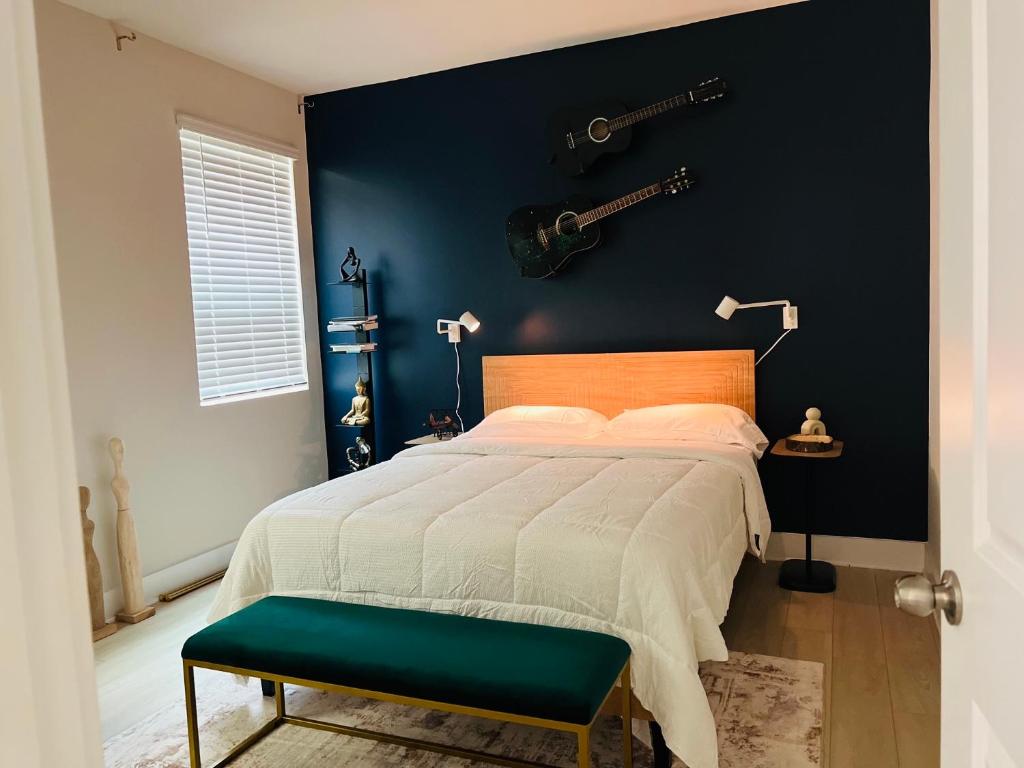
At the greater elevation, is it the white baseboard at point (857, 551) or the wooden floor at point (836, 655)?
the white baseboard at point (857, 551)

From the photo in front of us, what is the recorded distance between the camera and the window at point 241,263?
412cm

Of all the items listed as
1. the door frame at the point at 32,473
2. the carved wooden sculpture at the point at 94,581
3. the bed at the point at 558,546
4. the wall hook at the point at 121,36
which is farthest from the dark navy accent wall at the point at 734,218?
the door frame at the point at 32,473

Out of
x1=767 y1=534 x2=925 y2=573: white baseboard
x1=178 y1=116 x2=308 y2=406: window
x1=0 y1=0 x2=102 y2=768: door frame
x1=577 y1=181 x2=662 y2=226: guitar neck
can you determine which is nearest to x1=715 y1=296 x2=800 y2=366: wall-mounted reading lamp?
x1=577 y1=181 x2=662 y2=226: guitar neck

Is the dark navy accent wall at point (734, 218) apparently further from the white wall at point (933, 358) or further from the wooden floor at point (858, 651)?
the wooden floor at point (858, 651)

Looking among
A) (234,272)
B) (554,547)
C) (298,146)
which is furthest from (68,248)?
(554,547)

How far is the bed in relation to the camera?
2170mm

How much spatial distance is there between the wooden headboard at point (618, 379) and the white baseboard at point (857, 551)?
661 mm

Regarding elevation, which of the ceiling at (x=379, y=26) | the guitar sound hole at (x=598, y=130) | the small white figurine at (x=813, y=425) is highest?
the ceiling at (x=379, y=26)

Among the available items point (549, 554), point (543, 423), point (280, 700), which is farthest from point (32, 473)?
point (543, 423)

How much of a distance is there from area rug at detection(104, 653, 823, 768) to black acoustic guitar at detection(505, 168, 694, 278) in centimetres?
225

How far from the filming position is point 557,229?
424cm

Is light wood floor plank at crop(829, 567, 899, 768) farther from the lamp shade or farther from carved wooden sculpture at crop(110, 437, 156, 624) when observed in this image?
carved wooden sculpture at crop(110, 437, 156, 624)

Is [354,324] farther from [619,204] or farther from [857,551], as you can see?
[857,551]

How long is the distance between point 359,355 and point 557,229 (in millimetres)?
1441
